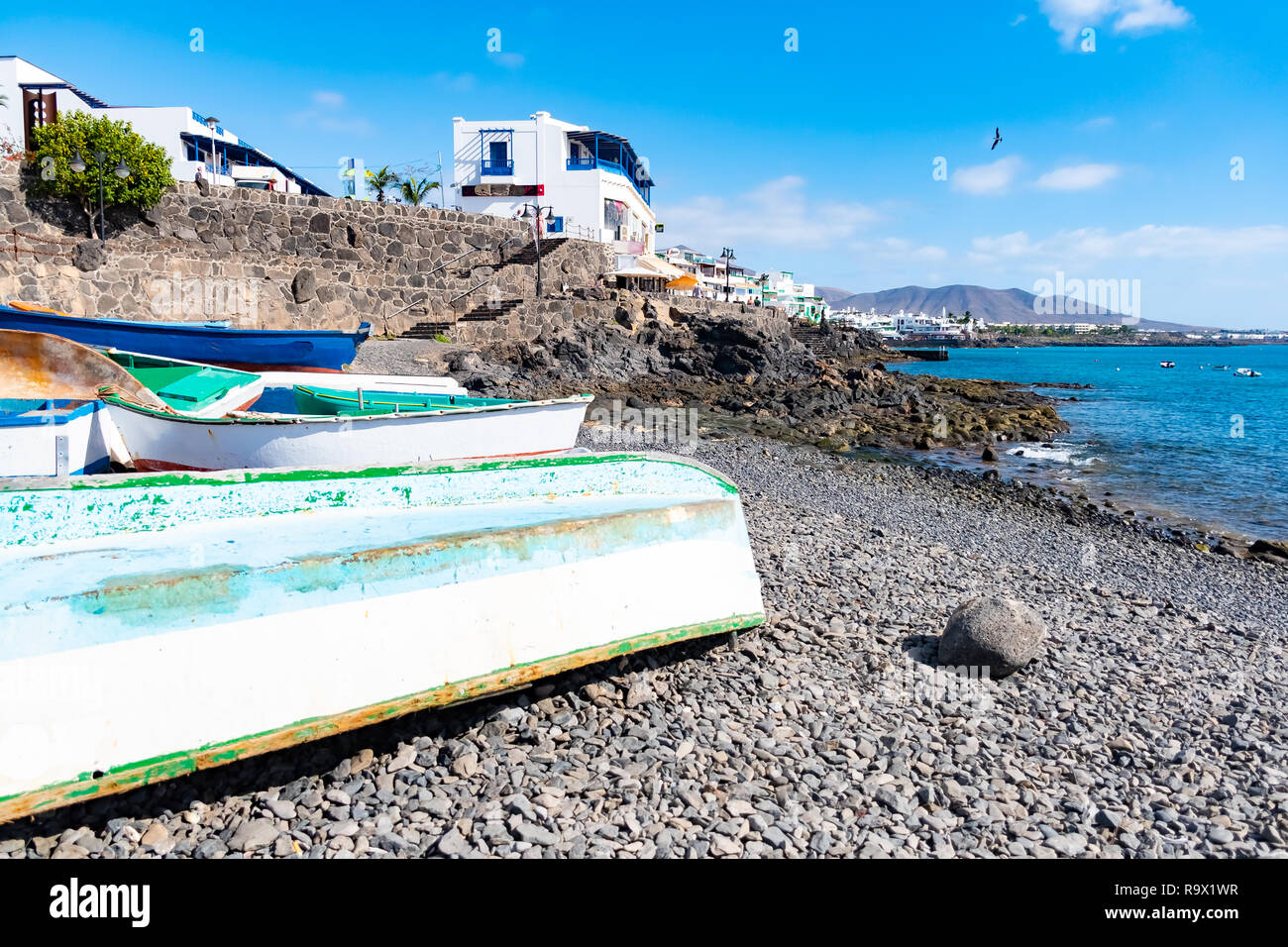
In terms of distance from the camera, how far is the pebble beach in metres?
3.51

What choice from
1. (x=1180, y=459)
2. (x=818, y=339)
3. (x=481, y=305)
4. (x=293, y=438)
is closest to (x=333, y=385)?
(x=293, y=438)

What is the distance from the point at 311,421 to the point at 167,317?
1953cm

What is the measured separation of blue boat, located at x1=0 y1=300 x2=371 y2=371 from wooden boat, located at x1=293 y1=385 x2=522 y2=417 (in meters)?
5.59

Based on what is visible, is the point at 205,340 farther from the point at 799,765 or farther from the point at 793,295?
the point at 793,295

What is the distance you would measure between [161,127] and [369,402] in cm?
3455

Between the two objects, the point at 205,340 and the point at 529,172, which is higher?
the point at 529,172

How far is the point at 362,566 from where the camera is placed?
13.1ft

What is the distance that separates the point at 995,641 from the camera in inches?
222

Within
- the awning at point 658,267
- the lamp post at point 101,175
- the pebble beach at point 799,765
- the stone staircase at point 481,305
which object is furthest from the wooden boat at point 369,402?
the awning at point 658,267

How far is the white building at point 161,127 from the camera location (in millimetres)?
30469

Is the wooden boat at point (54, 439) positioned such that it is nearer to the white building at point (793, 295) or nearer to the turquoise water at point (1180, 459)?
the turquoise water at point (1180, 459)
